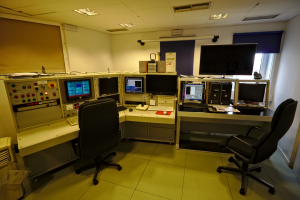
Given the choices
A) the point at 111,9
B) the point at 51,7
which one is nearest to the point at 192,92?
the point at 111,9

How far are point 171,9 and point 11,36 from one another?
3455 mm

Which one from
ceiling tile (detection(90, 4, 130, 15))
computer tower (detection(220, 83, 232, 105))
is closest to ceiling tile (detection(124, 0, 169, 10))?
ceiling tile (detection(90, 4, 130, 15))

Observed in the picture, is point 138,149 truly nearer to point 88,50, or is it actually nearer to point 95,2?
point 95,2

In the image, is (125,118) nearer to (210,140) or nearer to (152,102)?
(152,102)

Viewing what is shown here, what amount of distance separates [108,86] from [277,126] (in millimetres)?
2326

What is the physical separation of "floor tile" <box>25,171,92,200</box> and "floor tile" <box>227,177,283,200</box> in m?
1.82

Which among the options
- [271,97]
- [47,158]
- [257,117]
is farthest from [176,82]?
[271,97]

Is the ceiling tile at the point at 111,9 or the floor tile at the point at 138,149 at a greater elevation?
the ceiling tile at the point at 111,9

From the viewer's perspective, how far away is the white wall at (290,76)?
228 centimetres

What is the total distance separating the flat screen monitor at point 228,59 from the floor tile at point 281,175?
5.21ft

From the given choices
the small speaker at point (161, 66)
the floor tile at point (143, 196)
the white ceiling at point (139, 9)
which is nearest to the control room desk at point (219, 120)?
the small speaker at point (161, 66)

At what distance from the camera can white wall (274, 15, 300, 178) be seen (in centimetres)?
228

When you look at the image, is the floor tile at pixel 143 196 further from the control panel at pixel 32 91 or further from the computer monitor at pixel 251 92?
the computer monitor at pixel 251 92

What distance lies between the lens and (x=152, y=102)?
262 cm
